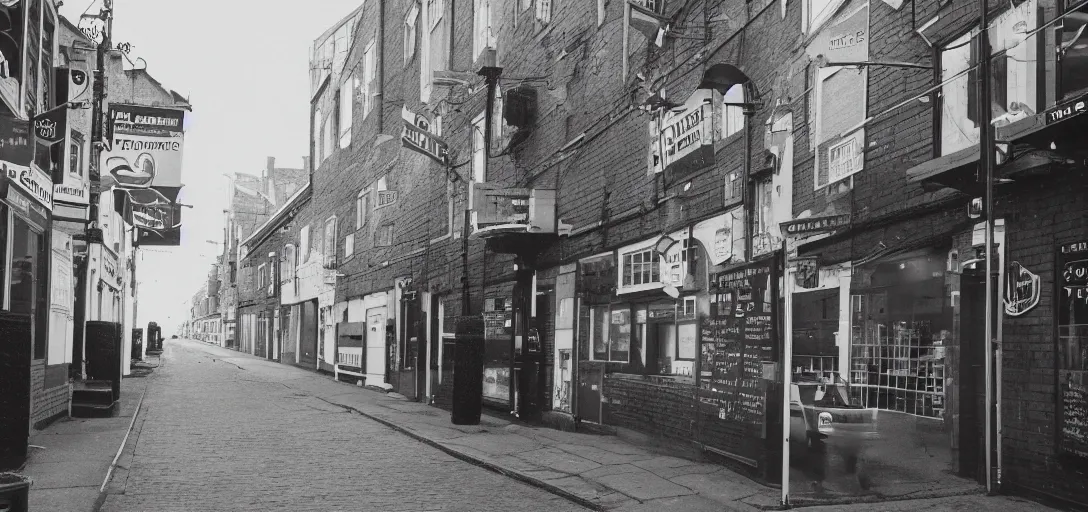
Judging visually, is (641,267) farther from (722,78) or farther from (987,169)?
(987,169)

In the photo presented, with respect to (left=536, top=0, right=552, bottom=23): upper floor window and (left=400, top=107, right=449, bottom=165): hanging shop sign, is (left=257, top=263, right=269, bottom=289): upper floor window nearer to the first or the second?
(left=400, top=107, right=449, bottom=165): hanging shop sign

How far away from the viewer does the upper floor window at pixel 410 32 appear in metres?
25.3

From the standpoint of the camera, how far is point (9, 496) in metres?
4.71

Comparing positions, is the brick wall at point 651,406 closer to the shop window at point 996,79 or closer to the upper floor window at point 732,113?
the upper floor window at point 732,113

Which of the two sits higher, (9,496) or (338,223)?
(338,223)

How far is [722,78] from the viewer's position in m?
10.7

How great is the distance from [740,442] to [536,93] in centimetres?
926

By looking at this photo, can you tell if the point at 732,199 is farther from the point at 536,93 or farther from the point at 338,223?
the point at 338,223

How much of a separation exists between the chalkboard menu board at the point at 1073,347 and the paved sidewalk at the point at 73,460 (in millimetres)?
7410

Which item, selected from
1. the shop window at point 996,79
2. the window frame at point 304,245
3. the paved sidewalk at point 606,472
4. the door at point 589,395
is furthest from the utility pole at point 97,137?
the window frame at point 304,245

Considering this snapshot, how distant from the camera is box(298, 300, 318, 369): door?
3519cm

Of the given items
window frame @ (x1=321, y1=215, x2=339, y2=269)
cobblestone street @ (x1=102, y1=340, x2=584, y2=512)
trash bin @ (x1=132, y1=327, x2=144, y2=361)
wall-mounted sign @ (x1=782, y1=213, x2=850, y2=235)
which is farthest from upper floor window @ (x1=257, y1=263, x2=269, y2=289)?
→ wall-mounted sign @ (x1=782, y1=213, x2=850, y2=235)

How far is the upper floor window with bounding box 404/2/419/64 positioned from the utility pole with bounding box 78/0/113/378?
814 cm

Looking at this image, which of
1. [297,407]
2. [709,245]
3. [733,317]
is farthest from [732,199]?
[297,407]
